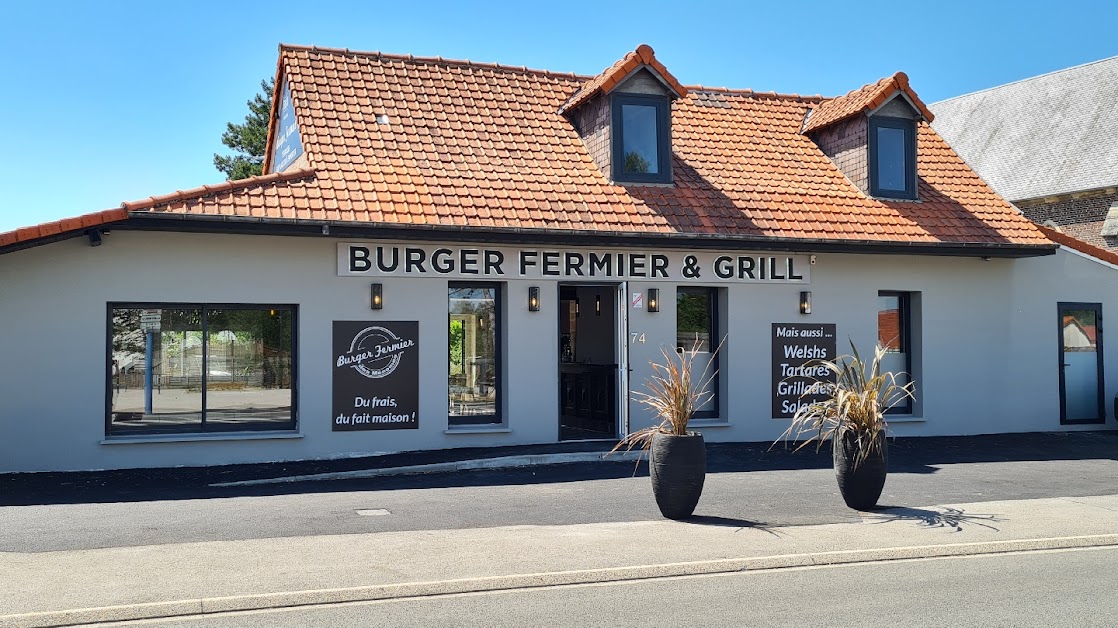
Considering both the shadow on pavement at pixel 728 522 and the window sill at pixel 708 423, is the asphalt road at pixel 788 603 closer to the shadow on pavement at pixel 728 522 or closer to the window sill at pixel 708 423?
the shadow on pavement at pixel 728 522

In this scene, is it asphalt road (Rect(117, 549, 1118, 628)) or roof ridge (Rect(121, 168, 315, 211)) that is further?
roof ridge (Rect(121, 168, 315, 211))

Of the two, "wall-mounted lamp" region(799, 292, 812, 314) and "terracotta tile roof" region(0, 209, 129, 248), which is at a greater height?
"terracotta tile roof" region(0, 209, 129, 248)

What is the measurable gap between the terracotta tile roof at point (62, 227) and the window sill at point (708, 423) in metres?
8.94

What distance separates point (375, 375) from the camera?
1453 centimetres

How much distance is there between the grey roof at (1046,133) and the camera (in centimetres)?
3002

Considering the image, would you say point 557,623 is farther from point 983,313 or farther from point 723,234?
point 983,313

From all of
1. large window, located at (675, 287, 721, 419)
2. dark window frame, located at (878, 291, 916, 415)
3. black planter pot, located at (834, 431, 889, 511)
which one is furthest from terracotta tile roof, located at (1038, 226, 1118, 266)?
black planter pot, located at (834, 431, 889, 511)

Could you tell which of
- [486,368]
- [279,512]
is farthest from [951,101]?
[279,512]

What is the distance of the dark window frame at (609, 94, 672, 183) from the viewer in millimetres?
16594

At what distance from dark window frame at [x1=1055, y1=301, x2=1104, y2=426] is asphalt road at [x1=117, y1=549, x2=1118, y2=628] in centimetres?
1130

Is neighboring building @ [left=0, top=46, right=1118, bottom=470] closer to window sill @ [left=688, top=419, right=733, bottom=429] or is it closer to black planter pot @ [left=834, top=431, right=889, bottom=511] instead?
window sill @ [left=688, top=419, right=733, bottom=429]

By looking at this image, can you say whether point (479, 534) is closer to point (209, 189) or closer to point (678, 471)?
point (678, 471)

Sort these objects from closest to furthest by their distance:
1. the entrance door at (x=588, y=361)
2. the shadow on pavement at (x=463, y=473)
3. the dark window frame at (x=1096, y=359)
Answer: the shadow on pavement at (x=463, y=473) < the entrance door at (x=588, y=361) < the dark window frame at (x=1096, y=359)

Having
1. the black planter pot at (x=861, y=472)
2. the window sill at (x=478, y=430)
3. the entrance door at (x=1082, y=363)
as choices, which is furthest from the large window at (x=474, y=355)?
the entrance door at (x=1082, y=363)
